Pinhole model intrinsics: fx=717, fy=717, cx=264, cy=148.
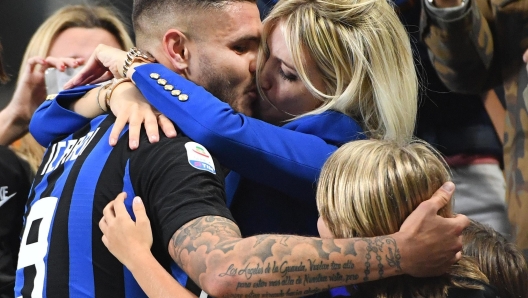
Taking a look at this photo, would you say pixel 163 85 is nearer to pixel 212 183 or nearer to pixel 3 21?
pixel 212 183

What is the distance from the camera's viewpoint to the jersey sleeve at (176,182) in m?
1.23

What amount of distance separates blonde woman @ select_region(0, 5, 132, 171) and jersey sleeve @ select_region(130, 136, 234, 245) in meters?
0.94

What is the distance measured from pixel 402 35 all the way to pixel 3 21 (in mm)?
1695

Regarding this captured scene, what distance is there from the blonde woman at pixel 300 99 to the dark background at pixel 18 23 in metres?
1.09

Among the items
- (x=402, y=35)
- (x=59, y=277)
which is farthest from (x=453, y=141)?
(x=59, y=277)

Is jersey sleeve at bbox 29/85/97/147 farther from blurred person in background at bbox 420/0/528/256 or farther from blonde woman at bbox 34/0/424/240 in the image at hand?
blurred person in background at bbox 420/0/528/256

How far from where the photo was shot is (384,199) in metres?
1.26

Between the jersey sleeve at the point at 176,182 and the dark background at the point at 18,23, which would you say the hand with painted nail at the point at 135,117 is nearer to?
the jersey sleeve at the point at 176,182

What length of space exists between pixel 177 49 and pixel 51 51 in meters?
0.94

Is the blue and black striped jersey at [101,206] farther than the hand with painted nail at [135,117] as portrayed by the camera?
No

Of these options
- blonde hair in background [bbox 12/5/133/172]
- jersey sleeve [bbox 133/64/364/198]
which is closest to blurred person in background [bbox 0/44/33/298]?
blonde hair in background [bbox 12/5/133/172]

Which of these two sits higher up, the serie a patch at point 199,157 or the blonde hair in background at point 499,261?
the serie a patch at point 199,157

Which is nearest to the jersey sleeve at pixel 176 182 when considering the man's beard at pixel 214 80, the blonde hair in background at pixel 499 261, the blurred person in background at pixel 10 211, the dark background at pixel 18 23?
→ the man's beard at pixel 214 80

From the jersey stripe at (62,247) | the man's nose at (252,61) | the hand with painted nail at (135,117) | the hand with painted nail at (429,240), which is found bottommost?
the jersey stripe at (62,247)
